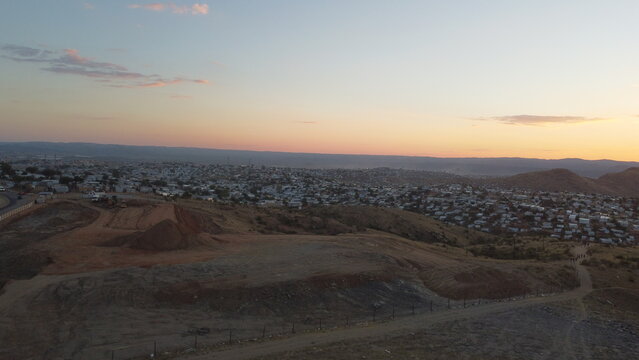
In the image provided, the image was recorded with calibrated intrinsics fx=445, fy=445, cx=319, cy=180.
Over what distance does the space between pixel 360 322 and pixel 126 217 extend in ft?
92.9

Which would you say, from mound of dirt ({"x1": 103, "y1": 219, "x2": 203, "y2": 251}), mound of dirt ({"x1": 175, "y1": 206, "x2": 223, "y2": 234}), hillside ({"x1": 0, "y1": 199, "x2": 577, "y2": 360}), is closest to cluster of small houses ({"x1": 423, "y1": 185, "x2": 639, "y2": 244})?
hillside ({"x1": 0, "y1": 199, "x2": 577, "y2": 360})

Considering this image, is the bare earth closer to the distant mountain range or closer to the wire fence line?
the wire fence line

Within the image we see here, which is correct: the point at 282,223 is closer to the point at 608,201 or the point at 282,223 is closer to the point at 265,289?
the point at 265,289

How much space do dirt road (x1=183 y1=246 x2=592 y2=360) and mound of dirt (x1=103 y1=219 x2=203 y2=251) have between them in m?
15.7

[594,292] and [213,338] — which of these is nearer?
[213,338]

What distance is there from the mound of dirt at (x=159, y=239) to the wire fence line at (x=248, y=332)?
43.6ft

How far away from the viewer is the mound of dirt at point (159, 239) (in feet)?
101

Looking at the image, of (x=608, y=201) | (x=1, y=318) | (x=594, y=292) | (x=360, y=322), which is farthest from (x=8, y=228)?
(x=608, y=201)

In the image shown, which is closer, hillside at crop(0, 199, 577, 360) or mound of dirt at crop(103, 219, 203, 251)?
hillside at crop(0, 199, 577, 360)

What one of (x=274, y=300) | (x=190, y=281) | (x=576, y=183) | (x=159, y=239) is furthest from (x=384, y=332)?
(x=576, y=183)

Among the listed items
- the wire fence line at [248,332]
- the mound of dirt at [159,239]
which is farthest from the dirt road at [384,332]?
the mound of dirt at [159,239]

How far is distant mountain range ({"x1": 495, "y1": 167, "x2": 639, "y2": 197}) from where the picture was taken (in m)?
117

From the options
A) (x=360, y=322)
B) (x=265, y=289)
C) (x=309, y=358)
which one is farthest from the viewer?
(x=265, y=289)

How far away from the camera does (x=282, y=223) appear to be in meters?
48.9
